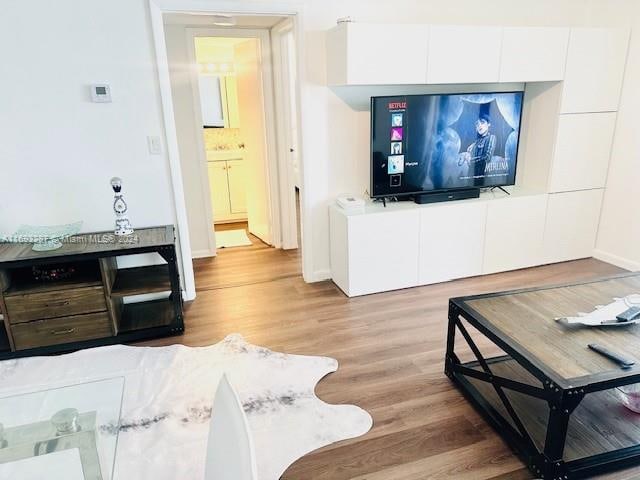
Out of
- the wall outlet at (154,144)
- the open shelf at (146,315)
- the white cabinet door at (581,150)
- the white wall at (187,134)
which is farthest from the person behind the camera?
the white wall at (187,134)

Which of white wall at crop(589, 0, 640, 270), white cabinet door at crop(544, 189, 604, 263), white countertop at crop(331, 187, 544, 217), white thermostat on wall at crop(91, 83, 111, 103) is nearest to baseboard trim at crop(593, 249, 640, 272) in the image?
white wall at crop(589, 0, 640, 270)

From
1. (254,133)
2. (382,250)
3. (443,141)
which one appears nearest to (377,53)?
(443,141)

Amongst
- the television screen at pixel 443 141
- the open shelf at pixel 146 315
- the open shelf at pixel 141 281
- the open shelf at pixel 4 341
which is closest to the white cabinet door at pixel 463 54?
the television screen at pixel 443 141

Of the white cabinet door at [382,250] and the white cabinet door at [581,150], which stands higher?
the white cabinet door at [581,150]

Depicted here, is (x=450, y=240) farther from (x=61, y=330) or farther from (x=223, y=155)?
(x=223, y=155)

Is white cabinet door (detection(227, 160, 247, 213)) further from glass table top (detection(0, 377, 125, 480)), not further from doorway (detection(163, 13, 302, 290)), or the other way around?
glass table top (detection(0, 377, 125, 480))

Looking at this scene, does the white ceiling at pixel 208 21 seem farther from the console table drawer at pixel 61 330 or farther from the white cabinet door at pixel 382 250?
the console table drawer at pixel 61 330

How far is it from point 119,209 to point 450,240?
2527mm

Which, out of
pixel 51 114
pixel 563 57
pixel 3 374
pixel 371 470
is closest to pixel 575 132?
pixel 563 57

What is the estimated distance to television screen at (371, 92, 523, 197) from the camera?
3.48 metres

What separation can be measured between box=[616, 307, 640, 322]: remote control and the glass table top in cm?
215

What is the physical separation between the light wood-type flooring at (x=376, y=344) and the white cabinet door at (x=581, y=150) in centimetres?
78

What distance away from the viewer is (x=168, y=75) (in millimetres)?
3146

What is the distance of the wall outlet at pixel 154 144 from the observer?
3.20m
